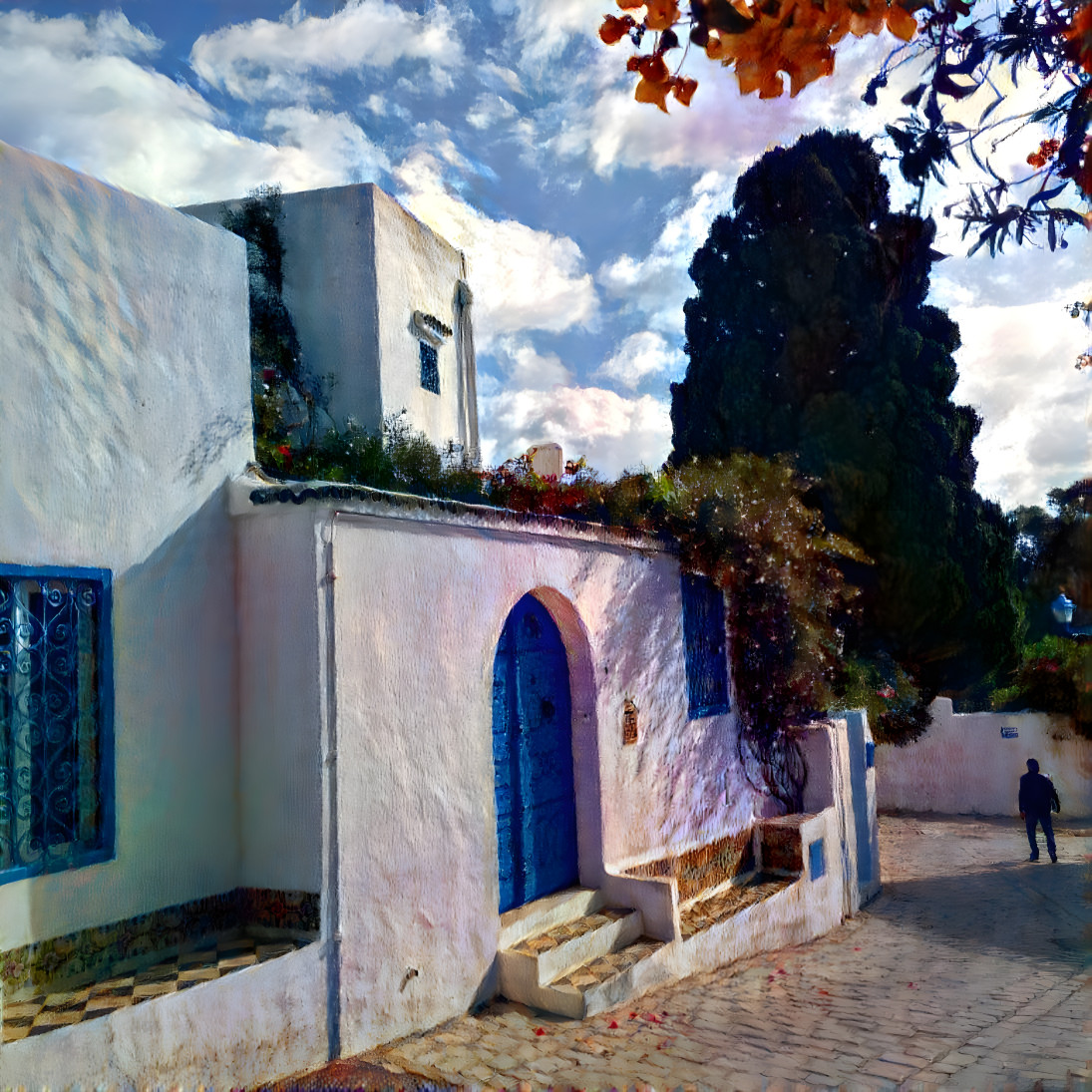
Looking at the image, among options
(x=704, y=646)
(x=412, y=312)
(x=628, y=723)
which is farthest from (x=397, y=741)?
(x=412, y=312)

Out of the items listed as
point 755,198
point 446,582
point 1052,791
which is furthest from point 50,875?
point 755,198

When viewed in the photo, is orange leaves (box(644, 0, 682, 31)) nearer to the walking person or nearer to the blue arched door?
the blue arched door

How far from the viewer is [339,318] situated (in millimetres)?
11188

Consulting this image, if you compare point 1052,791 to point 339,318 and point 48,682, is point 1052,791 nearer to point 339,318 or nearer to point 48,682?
point 339,318

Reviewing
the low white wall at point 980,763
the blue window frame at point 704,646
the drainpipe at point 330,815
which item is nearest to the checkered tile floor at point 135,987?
the drainpipe at point 330,815

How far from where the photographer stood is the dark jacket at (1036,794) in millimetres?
Answer: 12008

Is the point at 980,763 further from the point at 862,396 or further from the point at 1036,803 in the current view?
the point at 862,396

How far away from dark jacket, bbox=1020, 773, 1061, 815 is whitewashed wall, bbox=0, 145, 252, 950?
11177 millimetres

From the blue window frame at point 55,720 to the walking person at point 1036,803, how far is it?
38.4ft

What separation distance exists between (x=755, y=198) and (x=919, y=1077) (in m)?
14.6

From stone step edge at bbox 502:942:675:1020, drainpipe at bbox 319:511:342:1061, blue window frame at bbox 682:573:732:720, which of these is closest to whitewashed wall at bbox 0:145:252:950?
drainpipe at bbox 319:511:342:1061

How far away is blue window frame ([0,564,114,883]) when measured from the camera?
151 inches

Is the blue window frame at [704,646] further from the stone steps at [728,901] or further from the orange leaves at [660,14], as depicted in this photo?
the orange leaves at [660,14]

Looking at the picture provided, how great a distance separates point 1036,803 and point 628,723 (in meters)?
8.01
